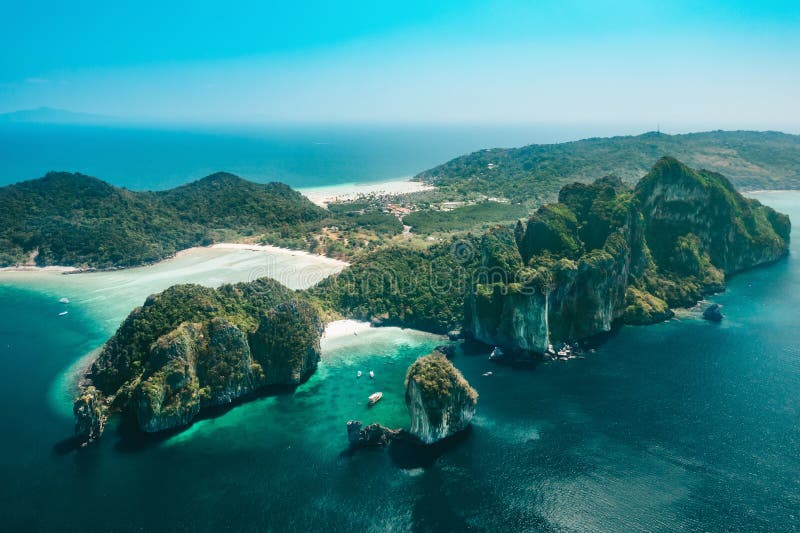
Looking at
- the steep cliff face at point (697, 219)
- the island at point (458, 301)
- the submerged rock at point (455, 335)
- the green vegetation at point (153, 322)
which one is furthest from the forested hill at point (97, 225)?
the steep cliff face at point (697, 219)

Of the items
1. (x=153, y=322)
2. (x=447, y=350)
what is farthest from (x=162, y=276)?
(x=447, y=350)

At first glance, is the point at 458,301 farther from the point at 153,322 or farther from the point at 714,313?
the point at 153,322

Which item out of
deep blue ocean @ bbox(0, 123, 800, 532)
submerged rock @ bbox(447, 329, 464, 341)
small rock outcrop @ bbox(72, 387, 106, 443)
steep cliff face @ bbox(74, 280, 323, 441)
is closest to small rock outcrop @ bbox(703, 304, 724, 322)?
deep blue ocean @ bbox(0, 123, 800, 532)

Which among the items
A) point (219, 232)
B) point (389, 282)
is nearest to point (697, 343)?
point (389, 282)

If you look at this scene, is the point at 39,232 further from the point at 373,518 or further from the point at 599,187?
the point at 599,187

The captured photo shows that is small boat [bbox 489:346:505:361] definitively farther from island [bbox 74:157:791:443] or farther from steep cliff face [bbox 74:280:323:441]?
steep cliff face [bbox 74:280:323:441]

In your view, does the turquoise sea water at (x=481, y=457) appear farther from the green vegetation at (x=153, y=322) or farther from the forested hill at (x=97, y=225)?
the forested hill at (x=97, y=225)
